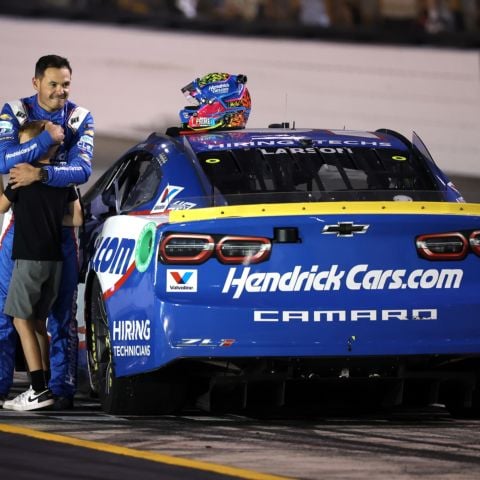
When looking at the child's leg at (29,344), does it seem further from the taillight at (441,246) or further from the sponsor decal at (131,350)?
the taillight at (441,246)

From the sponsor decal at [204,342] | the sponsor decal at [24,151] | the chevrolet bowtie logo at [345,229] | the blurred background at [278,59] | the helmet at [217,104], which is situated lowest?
the sponsor decal at [204,342]

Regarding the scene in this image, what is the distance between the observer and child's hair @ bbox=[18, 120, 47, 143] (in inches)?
346

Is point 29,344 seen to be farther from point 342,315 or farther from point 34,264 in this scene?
point 342,315

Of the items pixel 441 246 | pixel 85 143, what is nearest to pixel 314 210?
pixel 441 246

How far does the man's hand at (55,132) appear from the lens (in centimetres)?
865

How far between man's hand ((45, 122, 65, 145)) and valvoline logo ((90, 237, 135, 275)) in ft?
1.69

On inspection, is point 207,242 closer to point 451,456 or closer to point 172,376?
point 172,376

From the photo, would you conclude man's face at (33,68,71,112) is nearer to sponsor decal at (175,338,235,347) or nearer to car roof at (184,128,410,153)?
car roof at (184,128,410,153)

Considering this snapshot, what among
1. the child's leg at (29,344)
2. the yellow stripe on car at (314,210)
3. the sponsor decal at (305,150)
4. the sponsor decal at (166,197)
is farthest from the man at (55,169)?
the yellow stripe on car at (314,210)

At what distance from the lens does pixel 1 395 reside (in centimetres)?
882

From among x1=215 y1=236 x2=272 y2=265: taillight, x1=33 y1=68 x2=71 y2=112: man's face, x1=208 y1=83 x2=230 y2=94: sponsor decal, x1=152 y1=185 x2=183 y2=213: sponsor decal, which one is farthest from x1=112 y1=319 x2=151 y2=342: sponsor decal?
x1=208 y1=83 x2=230 y2=94: sponsor decal

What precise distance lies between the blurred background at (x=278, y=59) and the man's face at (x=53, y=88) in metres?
9.16

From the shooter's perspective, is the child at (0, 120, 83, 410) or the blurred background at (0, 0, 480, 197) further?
the blurred background at (0, 0, 480, 197)

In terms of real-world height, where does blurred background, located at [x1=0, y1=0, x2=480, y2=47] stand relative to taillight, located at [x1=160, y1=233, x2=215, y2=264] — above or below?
above
